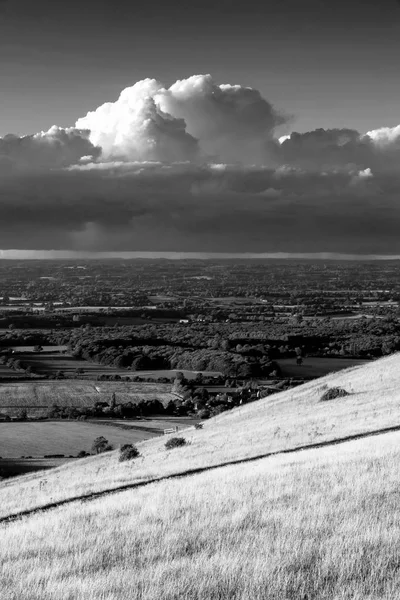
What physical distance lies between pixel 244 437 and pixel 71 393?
50.5 metres

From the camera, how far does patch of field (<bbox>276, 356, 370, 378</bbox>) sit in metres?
90.4

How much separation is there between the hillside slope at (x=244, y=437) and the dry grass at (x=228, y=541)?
5.79 meters

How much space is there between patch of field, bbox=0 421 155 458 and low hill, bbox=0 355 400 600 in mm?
26210

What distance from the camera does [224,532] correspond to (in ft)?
39.1

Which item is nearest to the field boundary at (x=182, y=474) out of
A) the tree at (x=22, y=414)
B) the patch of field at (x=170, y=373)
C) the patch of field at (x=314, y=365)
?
the tree at (x=22, y=414)

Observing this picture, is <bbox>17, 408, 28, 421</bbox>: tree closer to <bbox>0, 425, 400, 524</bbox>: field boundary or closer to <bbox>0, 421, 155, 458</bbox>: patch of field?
<bbox>0, 421, 155, 458</bbox>: patch of field

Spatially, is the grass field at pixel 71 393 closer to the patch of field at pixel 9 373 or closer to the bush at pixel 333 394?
the patch of field at pixel 9 373

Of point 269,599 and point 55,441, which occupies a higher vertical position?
point 269,599

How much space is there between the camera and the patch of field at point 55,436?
164 feet

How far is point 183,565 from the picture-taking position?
998 cm

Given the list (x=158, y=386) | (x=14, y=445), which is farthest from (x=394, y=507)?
(x=158, y=386)

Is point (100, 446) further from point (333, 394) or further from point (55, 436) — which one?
point (333, 394)

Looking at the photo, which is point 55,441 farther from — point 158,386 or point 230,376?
point 230,376

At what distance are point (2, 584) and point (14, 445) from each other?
43422mm
